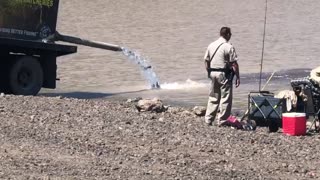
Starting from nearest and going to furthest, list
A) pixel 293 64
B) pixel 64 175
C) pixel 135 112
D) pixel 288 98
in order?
pixel 64 175 < pixel 288 98 < pixel 135 112 < pixel 293 64

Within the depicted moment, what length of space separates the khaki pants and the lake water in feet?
15.6

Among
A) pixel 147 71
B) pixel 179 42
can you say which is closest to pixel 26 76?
pixel 147 71

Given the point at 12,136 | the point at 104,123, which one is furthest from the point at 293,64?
the point at 12,136

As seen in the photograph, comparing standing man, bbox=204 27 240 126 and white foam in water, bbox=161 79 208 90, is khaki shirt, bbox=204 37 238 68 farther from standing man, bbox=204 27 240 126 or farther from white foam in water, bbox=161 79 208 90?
white foam in water, bbox=161 79 208 90

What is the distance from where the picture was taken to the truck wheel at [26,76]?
1728cm

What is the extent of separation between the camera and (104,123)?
10820 millimetres

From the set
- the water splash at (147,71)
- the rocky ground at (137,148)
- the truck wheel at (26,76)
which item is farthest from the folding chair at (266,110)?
the water splash at (147,71)

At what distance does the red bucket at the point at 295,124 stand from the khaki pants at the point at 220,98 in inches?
32.1

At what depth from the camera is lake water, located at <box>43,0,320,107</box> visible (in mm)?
21062

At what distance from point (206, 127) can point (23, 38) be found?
6671 mm

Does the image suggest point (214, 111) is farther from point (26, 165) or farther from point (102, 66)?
point (102, 66)

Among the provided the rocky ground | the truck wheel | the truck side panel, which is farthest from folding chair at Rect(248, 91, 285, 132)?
the truck wheel

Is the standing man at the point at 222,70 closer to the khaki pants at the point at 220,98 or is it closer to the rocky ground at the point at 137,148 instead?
the khaki pants at the point at 220,98

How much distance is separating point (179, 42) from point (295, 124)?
22466mm
